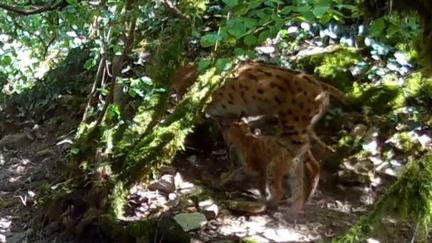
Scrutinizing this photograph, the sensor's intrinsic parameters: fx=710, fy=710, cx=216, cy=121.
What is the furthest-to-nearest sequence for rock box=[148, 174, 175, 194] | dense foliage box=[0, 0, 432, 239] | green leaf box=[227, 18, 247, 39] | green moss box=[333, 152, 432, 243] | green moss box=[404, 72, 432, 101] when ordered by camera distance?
green moss box=[404, 72, 432, 101]
rock box=[148, 174, 175, 194]
dense foliage box=[0, 0, 432, 239]
green leaf box=[227, 18, 247, 39]
green moss box=[333, 152, 432, 243]

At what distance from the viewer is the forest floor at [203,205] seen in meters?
4.16

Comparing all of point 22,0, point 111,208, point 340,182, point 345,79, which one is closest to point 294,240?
point 340,182

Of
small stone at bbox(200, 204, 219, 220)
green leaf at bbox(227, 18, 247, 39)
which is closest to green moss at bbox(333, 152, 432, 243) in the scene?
green leaf at bbox(227, 18, 247, 39)

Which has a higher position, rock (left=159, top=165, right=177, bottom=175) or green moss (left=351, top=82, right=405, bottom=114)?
green moss (left=351, top=82, right=405, bottom=114)

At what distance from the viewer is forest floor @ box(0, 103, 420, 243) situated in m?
4.16

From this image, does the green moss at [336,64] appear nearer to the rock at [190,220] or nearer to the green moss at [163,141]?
the green moss at [163,141]

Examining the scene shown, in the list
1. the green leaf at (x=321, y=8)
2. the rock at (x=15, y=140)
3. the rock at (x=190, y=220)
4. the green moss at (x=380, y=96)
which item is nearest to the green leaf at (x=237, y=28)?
the green leaf at (x=321, y=8)

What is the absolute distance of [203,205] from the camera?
4457mm

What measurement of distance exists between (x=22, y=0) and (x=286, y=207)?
2.83 meters

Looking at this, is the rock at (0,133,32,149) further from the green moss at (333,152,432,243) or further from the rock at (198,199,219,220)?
the green moss at (333,152,432,243)

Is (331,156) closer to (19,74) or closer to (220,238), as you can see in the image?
(220,238)

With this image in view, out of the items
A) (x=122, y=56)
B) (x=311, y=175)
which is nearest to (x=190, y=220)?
(x=311, y=175)

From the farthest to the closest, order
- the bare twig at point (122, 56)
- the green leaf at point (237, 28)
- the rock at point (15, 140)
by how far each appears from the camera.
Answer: the rock at point (15, 140) → the bare twig at point (122, 56) → the green leaf at point (237, 28)

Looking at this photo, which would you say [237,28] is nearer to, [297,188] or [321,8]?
[321,8]
